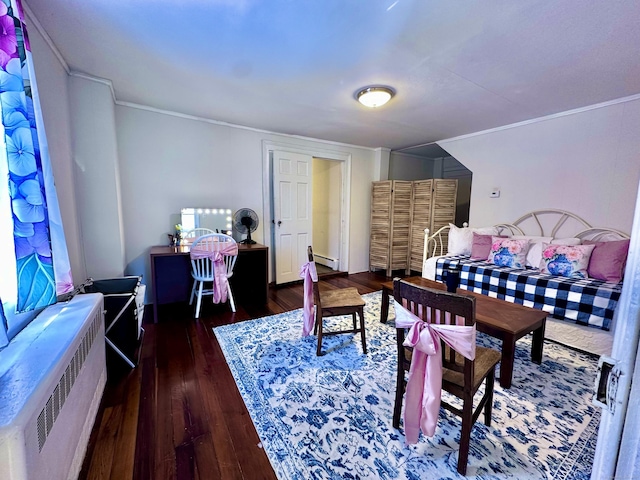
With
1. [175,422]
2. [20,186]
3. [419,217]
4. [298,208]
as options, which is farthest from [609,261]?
[20,186]

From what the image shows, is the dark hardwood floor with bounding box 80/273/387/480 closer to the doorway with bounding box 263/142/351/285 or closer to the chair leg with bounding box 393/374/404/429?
the chair leg with bounding box 393/374/404/429

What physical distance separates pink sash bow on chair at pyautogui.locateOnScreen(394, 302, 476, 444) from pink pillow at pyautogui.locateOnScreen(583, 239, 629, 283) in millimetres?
2259

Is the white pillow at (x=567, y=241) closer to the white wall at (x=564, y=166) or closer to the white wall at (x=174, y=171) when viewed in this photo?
the white wall at (x=564, y=166)

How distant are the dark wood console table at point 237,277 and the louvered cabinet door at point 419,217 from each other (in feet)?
8.79

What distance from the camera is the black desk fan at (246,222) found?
3.53m

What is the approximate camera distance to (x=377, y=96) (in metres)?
2.44

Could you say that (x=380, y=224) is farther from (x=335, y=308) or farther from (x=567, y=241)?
(x=335, y=308)

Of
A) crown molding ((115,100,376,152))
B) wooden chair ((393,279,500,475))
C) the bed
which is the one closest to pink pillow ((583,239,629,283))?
the bed

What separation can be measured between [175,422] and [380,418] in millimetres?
1178

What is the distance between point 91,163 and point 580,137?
16.1ft

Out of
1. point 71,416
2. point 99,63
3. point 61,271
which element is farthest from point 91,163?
point 71,416

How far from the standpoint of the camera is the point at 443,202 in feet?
14.3

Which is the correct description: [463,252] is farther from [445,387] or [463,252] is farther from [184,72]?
[184,72]

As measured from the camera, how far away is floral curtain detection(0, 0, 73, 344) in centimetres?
109
